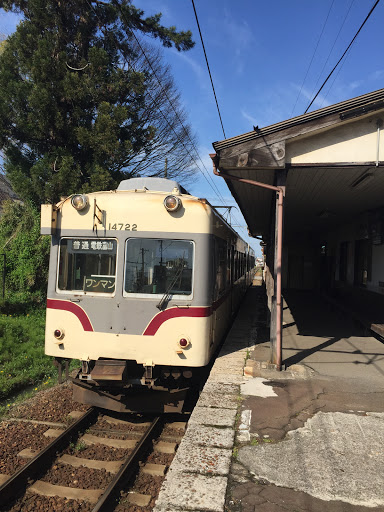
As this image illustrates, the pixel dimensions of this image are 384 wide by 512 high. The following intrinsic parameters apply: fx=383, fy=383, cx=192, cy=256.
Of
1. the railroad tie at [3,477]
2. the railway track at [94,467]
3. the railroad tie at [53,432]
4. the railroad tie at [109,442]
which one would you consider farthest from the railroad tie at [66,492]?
the railroad tie at [53,432]

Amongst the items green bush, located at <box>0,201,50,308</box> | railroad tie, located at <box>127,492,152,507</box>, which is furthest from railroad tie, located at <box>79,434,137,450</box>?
green bush, located at <box>0,201,50,308</box>

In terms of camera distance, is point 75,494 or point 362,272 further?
point 362,272

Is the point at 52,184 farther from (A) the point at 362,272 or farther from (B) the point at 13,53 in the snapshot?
(A) the point at 362,272

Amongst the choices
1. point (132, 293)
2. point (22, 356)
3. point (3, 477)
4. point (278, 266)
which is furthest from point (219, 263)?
point (22, 356)

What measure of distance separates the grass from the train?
3077mm

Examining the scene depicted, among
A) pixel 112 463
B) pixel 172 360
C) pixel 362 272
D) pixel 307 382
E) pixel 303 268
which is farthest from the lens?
pixel 303 268

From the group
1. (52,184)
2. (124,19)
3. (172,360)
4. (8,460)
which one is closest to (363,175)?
(172,360)

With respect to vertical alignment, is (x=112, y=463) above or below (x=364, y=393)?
below

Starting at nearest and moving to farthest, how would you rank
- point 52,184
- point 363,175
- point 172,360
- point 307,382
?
point 172,360
point 307,382
point 363,175
point 52,184

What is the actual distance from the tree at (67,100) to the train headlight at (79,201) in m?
7.16

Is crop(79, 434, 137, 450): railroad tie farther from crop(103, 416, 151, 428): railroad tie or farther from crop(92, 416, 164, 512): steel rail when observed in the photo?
crop(103, 416, 151, 428): railroad tie

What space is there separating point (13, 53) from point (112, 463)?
12.8m

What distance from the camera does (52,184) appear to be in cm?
1198

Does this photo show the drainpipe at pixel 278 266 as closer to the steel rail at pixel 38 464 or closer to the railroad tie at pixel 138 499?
the railroad tie at pixel 138 499
